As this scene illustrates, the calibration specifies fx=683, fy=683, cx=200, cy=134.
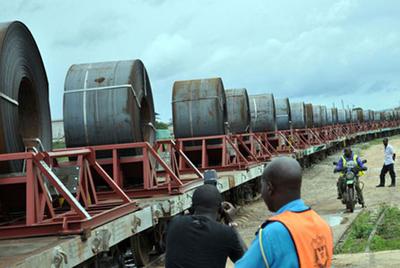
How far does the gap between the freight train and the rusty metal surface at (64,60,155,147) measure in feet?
0.05

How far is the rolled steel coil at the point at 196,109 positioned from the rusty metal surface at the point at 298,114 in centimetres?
1997

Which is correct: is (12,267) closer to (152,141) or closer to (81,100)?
(81,100)

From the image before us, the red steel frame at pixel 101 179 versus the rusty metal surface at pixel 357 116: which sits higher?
the rusty metal surface at pixel 357 116

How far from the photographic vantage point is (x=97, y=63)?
445 inches

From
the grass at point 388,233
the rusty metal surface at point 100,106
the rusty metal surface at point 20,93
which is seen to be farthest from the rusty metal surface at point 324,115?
the rusty metal surface at point 20,93

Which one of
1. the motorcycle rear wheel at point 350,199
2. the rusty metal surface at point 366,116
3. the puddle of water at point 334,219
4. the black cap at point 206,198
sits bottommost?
the puddle of water at point 334,219

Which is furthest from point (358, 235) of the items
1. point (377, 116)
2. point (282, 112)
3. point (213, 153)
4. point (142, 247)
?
point (377, 116)

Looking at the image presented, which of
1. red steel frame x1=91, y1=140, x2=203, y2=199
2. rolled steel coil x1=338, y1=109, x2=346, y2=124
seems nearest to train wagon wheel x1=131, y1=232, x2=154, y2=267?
red steel frame x1=91, y1=140, x2=203, y2=199

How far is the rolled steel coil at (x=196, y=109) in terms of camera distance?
17.0m

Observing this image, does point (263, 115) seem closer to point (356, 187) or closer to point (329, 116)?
point (356, 187)

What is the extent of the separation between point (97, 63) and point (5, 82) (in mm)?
3828

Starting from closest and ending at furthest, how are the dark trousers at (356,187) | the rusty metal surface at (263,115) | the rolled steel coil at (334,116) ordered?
the dark trousers at (356,187) → the rusty metal surface at (263,115) → the rolled steel coil at (334,116)

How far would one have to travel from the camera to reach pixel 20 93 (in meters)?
8.53

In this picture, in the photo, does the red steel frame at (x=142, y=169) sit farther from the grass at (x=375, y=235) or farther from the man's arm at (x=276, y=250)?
the man's arm at (x=276, y=250)
